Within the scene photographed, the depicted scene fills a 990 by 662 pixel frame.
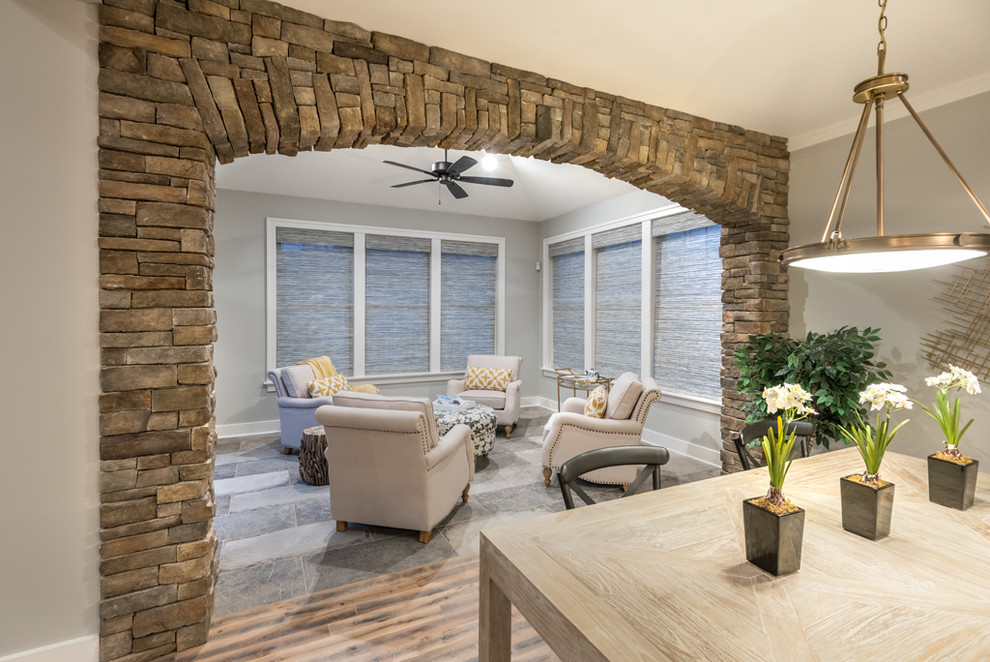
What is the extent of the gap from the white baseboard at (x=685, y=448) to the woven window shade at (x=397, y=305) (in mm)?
3002

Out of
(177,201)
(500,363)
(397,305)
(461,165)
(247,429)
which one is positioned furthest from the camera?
(397,305)

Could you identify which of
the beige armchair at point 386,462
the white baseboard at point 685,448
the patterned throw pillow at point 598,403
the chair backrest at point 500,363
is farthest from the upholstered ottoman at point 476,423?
the white baseboard at point 685,448

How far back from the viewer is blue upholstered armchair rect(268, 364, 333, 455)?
4.50 meters

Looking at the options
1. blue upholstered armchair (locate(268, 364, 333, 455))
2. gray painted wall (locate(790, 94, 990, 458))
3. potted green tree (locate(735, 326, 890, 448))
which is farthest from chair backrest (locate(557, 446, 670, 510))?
blue upholstered armchair (locate(268, 364, 333, 455))

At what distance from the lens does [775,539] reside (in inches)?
45.1

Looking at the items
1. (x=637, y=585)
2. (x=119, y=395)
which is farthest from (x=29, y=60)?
(x=637, y=585)

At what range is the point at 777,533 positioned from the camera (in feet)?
3.74

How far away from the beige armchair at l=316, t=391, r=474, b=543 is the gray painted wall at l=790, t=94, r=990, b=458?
2905 mm

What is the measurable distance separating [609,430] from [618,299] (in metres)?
2.37

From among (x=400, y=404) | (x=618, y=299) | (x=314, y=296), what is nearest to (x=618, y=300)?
(x=618, y=299)

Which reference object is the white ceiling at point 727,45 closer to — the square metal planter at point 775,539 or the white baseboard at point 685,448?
the square metal planter at point 775,539

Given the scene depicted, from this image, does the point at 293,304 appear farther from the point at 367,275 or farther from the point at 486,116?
the point at 486,116

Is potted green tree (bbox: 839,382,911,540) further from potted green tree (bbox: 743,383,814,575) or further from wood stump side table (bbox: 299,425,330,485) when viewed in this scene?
wood stump side table (bbox: 299,425,330,485)

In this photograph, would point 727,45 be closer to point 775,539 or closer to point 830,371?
point 830,371
